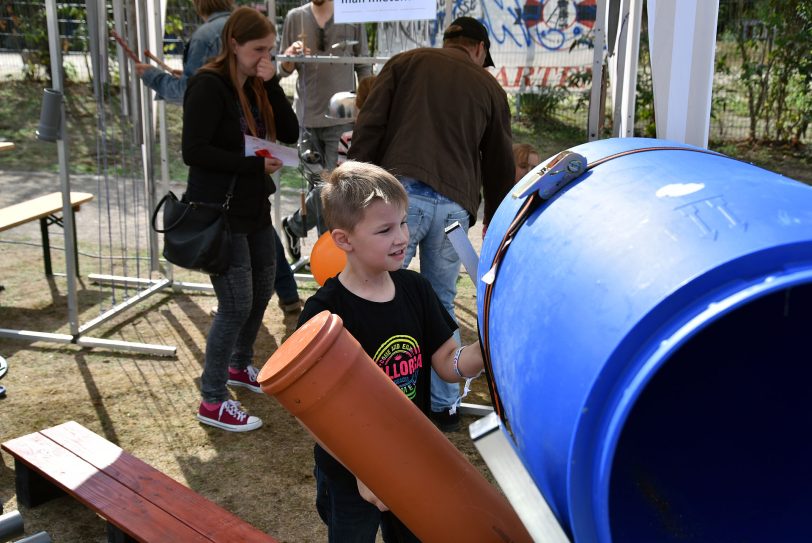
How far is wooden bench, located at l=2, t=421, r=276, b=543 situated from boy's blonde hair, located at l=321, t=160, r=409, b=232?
3.58 ft

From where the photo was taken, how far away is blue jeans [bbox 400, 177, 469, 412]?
12.2 ft

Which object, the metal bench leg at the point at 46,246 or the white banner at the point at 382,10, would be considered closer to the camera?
the white banner at the point at 382,10

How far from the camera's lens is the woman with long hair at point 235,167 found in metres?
3.69

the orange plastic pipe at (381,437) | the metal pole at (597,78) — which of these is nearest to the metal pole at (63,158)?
the metal pole at (597,78)

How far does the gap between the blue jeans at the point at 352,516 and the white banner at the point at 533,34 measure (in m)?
10.4

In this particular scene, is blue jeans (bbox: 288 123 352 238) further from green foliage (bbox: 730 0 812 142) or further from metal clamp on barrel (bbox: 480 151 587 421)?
green foliage (bbox: 730 0 812 142)

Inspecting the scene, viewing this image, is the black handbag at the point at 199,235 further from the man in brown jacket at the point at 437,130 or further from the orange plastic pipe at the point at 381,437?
the orange plastic pipe at the point at 381,437

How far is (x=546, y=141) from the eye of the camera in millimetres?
12430

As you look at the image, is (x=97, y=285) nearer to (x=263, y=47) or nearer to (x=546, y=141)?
(x=263, y=47)

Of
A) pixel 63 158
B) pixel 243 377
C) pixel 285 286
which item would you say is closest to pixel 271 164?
pixel 243 377

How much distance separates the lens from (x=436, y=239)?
3822 millimetres

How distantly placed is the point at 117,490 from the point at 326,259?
1.99 meters

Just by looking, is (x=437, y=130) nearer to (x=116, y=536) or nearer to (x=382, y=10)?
(x=382, y=10)

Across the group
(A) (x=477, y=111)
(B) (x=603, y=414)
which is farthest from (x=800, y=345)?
(A) (x=477, y=111)
